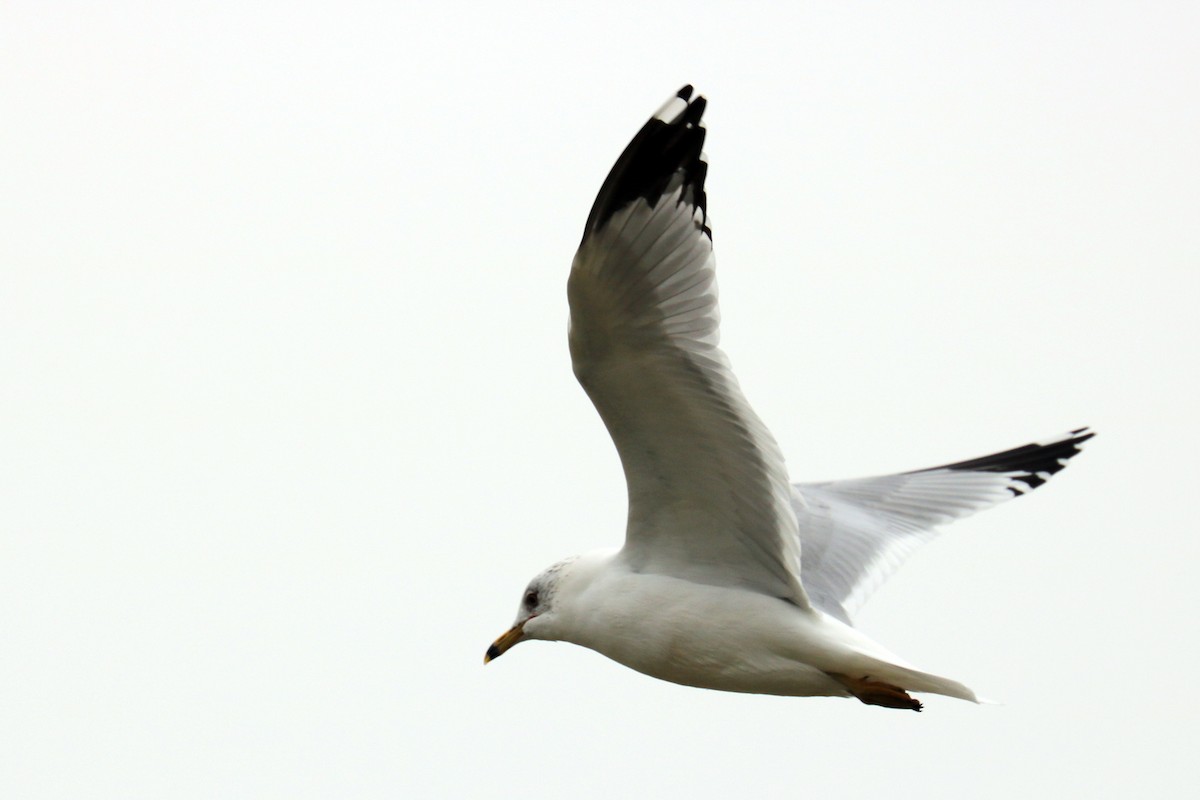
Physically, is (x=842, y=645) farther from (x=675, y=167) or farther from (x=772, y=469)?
(x=675, y=167)

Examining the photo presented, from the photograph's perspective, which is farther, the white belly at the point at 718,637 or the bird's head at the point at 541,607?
the bird's head at the point at 541,607

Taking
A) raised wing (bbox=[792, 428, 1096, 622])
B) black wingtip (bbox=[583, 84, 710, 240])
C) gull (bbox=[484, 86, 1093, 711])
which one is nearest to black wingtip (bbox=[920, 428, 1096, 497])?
raised wing (bbox=[792, 428, 1096, 622])

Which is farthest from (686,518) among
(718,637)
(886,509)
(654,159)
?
(886,509)

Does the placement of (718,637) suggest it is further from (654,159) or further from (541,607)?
(654,159)

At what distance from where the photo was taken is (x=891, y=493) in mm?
6188

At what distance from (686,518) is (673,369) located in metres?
0.65

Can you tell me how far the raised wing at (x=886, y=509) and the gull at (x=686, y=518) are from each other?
0.01 metres

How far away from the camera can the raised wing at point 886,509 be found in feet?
18.0

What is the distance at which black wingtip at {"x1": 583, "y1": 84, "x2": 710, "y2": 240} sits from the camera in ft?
13.4

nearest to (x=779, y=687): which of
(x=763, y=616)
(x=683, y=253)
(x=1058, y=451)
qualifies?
(x=763, y=616)

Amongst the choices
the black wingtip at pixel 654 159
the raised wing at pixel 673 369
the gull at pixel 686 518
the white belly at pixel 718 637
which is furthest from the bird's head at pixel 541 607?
the black wingtip at pixel 654 159

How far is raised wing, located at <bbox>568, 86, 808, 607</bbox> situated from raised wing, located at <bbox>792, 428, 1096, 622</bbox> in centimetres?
64

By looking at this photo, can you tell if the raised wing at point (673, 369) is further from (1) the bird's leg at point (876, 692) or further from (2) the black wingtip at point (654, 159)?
(1) the bird's leg at point (876, 692)

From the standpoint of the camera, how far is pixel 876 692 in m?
4.71
